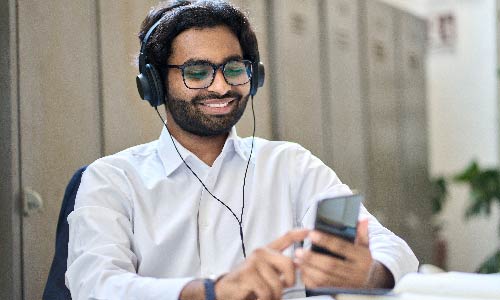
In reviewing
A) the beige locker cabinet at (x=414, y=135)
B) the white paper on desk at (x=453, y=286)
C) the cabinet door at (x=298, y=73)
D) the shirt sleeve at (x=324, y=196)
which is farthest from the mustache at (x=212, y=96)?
A: the beige locker cabinet at (x=414, y=135)

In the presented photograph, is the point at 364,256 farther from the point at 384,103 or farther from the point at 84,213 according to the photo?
the point at 384,103

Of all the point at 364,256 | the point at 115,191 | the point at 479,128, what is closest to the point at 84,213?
the point at 115,191

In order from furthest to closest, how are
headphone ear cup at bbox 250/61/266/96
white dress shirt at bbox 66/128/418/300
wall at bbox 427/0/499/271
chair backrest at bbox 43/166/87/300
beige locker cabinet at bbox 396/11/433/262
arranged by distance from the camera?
1. wall at bbox 427/0/499/271
2. beige locker cabinet at bbox 396/11/433/262
3. headphone ear cup at bbox 250/61/266/96
4. chair backrest at bbox 43/166/87/300
5. white dress shirt at bbox 66/128/418/300

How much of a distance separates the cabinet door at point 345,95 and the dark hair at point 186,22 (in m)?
2.10

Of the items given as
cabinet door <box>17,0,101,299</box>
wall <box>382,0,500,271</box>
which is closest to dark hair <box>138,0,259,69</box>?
cabinet door <box>17,0,101,299</box>

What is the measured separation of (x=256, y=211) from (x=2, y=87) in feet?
3.01

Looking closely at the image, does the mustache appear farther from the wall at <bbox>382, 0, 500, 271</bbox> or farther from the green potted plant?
the wall at <bbox>382, 0, 500, 271</bbox>

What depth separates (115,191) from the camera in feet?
4.05

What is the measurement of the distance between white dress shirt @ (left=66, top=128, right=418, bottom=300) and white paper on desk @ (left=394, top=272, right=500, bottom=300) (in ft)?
0.75

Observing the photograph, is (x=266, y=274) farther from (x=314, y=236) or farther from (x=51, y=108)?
(x=51, y=108)

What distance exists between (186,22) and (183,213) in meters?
0.38

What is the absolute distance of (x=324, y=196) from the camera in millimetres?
1211

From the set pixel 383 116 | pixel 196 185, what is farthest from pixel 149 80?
pixel 383 116

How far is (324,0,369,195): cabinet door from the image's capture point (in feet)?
11.4
